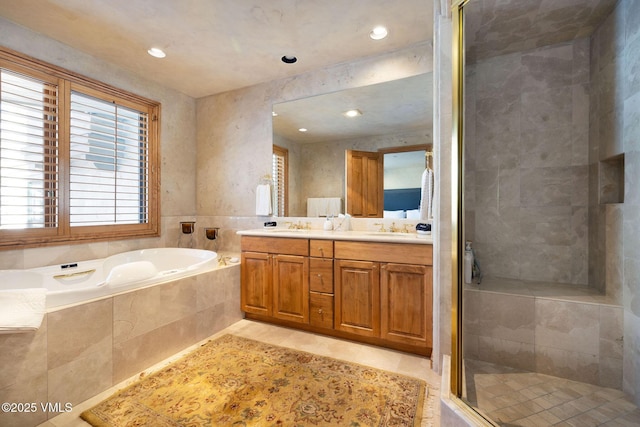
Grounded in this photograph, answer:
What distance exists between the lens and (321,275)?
2.28m

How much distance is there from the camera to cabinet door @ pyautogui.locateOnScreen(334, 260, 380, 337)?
2.08m

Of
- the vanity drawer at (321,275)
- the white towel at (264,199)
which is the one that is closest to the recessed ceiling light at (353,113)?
the white towel at (264,199)

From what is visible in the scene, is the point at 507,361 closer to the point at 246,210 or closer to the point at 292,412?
the point at 292,412

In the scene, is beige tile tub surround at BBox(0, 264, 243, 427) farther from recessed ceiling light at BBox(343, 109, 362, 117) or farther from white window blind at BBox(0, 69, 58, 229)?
recessed ceiling light at BBox(343, 109, 362, 117)

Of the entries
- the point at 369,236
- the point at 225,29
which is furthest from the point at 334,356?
the point at 225,29

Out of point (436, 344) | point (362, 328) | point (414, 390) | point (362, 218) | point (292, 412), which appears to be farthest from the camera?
point (362, 218)

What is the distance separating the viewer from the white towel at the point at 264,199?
300cm

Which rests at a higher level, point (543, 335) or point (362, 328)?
point (543, 335)

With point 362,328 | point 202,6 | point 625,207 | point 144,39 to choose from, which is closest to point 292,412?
point 362,328

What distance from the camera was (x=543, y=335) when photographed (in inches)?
63.7

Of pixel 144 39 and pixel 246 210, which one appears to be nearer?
pixel 144 39

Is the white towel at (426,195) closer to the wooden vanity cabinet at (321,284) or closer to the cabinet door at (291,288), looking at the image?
the wooden vanity cabinet at (321,284)

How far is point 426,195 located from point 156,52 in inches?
106

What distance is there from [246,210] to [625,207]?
9.99ft
